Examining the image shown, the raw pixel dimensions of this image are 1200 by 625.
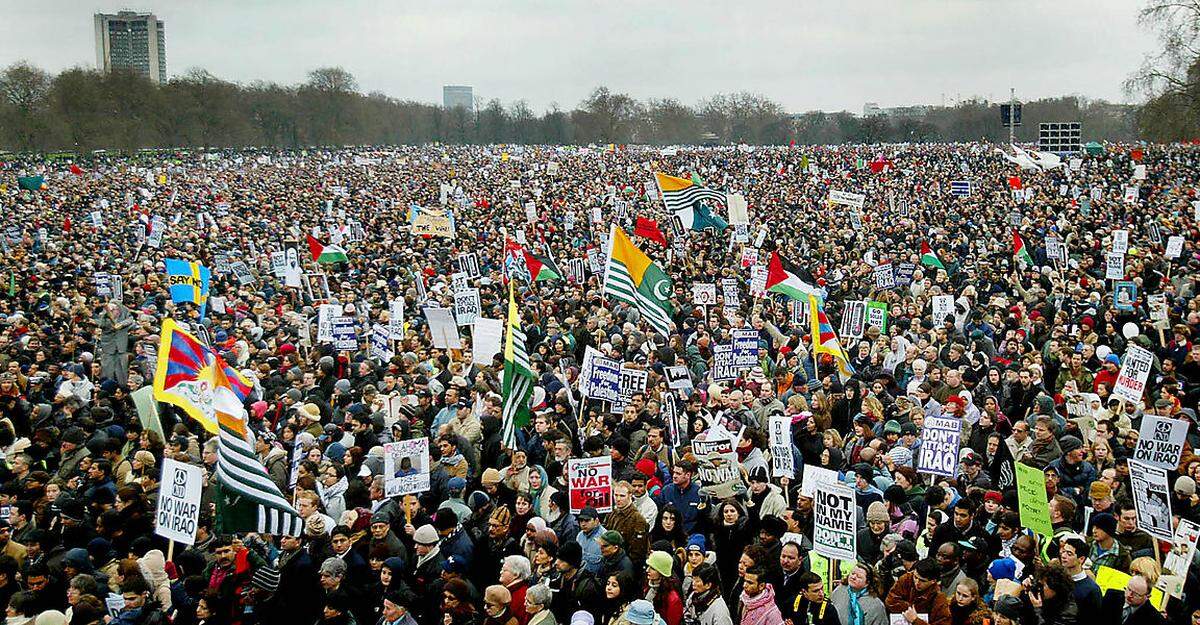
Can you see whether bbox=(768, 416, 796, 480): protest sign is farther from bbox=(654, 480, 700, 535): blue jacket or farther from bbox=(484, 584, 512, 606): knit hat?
bbox=(484, 584, 512, 606): knit hat

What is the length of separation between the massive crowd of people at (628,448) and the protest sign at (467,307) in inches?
30.4

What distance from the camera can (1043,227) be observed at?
2775 centimetres

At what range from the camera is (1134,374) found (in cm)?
1171

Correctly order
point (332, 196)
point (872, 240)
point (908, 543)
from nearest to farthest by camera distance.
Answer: point (908, 543), point (872, 240), point (332, 196)

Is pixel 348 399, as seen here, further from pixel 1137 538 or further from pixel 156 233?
pixel 156 233

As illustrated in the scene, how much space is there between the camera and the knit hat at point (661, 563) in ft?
21.8

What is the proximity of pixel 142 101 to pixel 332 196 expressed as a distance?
40.0 m

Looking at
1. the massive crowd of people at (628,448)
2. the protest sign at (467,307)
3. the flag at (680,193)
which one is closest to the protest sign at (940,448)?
the massive crowd of people at (628,448)

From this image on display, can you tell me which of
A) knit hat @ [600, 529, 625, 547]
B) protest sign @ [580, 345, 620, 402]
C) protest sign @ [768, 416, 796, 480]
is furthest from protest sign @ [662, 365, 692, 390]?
knit hat @ [600, 529, 625, 547]

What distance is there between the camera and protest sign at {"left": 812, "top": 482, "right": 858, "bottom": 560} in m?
7.07

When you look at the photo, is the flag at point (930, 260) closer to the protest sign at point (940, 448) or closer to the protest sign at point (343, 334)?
the protest sign at point (343, 334)

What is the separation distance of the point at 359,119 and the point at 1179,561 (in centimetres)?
10272

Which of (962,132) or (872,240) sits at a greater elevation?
(962,132)

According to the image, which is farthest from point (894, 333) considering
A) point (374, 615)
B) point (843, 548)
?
point (374, 615)
